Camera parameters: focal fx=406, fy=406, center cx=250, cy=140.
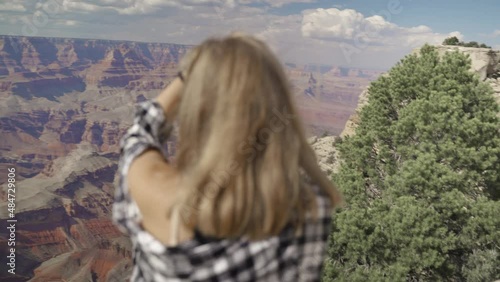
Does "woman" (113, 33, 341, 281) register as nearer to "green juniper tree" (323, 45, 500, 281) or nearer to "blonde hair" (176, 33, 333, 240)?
"blonde hair" (176, 33, 333, 240)

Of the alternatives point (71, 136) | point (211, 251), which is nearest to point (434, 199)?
point (211, 251)

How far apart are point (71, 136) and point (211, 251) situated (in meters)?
156

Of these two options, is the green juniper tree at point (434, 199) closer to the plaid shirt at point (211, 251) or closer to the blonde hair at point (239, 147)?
the plaid shirt at point (211, 251)

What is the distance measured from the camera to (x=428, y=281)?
11758mm

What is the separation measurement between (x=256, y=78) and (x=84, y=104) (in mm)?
186602

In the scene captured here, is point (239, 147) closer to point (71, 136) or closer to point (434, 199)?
point (434, 199)

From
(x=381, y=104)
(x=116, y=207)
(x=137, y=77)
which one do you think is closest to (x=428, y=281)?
(x=381, y=104)

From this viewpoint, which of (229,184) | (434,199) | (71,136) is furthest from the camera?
(71,136)

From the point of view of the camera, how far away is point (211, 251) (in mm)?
1306

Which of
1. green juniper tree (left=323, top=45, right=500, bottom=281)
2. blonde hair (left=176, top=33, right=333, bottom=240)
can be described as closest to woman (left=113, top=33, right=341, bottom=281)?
blonde hair (left=176, top=33, right=333, bottom=240)

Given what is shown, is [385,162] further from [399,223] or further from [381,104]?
[399,223]

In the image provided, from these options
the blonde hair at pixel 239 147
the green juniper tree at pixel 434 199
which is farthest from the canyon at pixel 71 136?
the green juniper tree at pixel 434 199

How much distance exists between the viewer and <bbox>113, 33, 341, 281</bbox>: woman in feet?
4.11

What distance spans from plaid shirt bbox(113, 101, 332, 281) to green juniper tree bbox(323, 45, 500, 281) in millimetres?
10483
